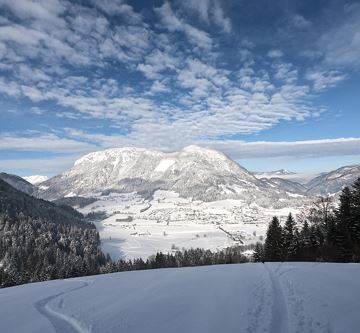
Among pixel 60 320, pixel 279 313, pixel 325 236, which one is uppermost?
pixel 325 236

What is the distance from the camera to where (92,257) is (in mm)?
176375

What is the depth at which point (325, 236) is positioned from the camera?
2448 inches

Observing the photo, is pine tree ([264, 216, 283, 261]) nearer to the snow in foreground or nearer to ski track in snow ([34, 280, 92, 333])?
the snow in foreground

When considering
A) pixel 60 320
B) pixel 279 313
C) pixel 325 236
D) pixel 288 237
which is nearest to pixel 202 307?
pixel 279 313

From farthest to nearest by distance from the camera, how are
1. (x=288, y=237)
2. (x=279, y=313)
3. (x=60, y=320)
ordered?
(x=288, y=237)
(x=60, y=320)
(x=279, y=313)

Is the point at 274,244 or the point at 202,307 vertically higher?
the point at 274,244

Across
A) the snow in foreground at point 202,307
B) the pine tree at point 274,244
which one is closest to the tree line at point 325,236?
the pine tree at point 274,244

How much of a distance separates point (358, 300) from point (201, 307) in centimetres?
737

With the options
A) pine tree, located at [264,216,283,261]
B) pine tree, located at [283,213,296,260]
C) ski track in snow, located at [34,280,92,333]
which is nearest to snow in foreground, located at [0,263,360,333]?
ski track in snow, located at [34,280,92,333]

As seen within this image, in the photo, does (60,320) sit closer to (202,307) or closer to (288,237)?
(202,307)

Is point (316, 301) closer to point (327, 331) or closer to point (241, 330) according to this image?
point (327, 331)

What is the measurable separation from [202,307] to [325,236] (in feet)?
172

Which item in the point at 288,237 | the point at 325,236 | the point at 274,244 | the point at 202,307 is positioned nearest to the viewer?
the point at 202,307

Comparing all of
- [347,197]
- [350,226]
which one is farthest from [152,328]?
[347,197]
